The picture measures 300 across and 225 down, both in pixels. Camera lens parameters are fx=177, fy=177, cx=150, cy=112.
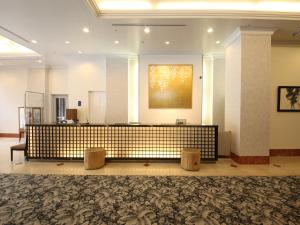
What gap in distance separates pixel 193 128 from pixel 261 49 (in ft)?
9.24

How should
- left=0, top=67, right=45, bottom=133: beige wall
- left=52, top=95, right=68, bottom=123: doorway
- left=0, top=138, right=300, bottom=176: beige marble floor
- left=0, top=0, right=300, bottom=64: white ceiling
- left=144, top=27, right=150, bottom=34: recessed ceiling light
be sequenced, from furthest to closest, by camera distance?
left=52, top=95, right=68, bottom=123: doorway
left=0, top=67, right=45, bottom=133: beige wall
left=144, top=27, right=150, bottom=34: recessed ceiling light
left=0, top=138, right=300, bottom=176: beige marble floor
left=0, top=0, right=300, bottom=64: white ceiling

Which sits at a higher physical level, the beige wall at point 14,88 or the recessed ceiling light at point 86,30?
the recessed ceiling light at point 86,30

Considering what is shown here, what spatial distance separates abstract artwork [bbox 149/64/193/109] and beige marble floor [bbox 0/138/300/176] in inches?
125

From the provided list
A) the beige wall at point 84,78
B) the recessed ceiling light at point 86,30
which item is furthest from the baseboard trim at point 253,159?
the beige wall at point 84,78

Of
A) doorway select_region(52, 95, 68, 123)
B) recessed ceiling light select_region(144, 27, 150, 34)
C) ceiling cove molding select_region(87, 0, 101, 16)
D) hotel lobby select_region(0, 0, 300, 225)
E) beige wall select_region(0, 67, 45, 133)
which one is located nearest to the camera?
hotel lobby select_region(0, 0, 300, 225)

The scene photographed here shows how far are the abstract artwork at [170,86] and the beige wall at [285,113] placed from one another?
294 cm

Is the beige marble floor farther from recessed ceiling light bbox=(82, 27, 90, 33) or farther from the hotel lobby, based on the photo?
recessed ceiling light bbox=(82, 27, 90, 33)

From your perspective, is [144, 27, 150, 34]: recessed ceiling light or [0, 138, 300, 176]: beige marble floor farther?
[144, 27, 150, 34]: recessed ceiling light

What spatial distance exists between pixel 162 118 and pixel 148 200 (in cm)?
479

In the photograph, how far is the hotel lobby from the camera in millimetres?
2811

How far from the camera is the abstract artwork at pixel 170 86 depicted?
744cm

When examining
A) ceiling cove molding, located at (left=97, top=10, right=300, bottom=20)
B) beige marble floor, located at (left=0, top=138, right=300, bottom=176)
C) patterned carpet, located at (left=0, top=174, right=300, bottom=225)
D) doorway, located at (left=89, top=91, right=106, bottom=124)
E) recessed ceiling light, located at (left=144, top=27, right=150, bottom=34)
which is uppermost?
ceiling cove molding, located at (left=97, top=10, right=300, bottom=20)

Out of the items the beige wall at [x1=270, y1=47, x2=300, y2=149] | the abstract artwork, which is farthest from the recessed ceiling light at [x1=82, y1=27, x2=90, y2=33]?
the beige wall at [x1=270, y1=47, x2=300, y2=149]

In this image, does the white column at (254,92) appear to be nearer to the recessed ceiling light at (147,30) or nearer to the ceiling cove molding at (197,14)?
the ceiling cove molding at (197,14)
